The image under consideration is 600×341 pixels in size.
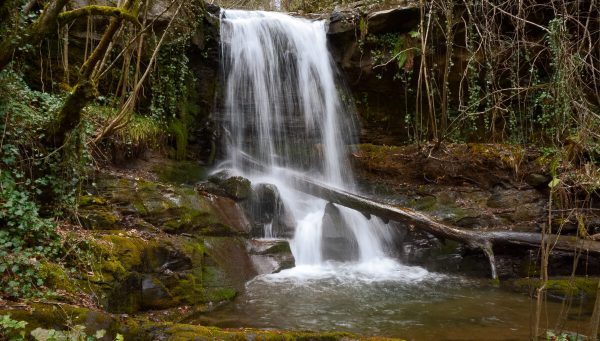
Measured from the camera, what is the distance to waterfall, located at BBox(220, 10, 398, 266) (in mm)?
10773

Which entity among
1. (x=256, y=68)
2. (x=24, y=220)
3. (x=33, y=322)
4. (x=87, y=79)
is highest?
(x=256, y=68)

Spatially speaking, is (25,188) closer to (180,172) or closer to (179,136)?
(180,172)

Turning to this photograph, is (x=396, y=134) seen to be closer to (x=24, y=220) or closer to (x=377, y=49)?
(x=377, y=49)

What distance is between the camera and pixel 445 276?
7.50m

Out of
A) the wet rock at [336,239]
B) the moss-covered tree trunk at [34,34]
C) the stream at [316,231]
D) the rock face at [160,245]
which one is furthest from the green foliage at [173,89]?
the moss-covered tree trunk at [34,34]

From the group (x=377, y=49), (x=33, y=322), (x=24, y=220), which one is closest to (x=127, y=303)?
(x=24, y=220)

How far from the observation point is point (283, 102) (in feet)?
37.8

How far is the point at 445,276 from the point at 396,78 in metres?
5.80

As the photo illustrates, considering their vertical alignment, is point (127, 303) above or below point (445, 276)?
above

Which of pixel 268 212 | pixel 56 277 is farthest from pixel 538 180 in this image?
pixel 56 277

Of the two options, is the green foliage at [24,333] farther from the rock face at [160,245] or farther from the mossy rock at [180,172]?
the mossy rock at [180,172]

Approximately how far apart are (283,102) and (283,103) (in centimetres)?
3

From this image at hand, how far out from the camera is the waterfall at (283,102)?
1077cm

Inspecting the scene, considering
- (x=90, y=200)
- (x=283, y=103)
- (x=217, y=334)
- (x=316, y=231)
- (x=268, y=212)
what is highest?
(x=283, y=103)
